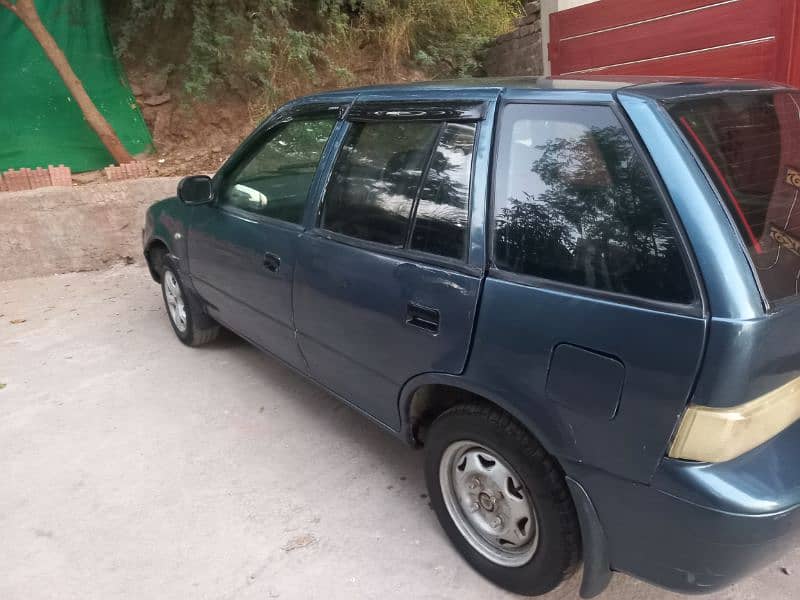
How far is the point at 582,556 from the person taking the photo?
6.27 ft

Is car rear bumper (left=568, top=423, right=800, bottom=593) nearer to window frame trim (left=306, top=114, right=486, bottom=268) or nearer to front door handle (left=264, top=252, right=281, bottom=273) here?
window frame trim (left=306, top=114, right=486, bottom=268)

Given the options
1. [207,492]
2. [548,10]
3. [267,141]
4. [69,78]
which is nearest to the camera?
[207,492]

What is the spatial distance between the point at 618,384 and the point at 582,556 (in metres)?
0.67

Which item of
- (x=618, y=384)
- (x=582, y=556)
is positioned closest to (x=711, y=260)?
(x=618, y=384)

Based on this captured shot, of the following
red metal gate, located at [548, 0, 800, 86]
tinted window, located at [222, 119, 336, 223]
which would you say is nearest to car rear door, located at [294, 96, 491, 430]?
tinted window, located at [222, 119, 336, 223]

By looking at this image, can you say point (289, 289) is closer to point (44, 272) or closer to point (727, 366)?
point (727, 366)

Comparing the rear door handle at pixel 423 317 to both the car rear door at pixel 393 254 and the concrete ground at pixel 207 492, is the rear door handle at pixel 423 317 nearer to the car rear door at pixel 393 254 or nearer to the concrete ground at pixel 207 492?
the car rear door at pixel 393 254

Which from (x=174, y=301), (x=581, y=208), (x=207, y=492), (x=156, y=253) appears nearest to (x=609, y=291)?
(x=581, y=208)

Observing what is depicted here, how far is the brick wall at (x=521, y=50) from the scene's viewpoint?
742 cm

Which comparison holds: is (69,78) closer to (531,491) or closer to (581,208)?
(581,208)

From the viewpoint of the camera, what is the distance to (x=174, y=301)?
4.39 metres

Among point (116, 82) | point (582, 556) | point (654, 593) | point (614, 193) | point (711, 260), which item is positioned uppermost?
point (116, 82)

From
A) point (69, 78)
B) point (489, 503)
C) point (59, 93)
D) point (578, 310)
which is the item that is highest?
point (69, 78)

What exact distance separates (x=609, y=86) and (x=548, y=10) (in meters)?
5.23
